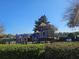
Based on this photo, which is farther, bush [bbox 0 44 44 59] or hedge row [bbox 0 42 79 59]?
bush [bbox 0 44 44 59]

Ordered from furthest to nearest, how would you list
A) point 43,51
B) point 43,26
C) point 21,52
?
point 43,26 → point 21,52 → point 43,51

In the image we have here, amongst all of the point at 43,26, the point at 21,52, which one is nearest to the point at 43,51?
the point at 21,52

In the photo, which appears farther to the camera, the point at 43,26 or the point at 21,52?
the point at 43,26

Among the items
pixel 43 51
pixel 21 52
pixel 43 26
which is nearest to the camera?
pixel 43 51

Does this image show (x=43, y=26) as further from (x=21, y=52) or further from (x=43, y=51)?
(x=43, y=51)

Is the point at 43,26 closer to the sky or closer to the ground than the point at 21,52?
closer to the sky

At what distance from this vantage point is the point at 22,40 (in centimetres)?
3053

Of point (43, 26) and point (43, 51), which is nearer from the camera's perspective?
point (43, 51)

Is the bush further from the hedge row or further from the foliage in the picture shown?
the foliage

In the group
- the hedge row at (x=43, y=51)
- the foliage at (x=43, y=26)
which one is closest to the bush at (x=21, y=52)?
the hedge row at (x=43, y=51)


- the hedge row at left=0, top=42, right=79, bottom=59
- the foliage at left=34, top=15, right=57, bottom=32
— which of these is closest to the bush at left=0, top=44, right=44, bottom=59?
the hedge row at left=0, top=42, right=79, bottom=59

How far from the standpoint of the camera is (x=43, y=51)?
40.1ft

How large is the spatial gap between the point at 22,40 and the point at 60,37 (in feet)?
24.6

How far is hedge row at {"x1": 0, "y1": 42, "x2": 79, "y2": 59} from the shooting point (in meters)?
10.9
